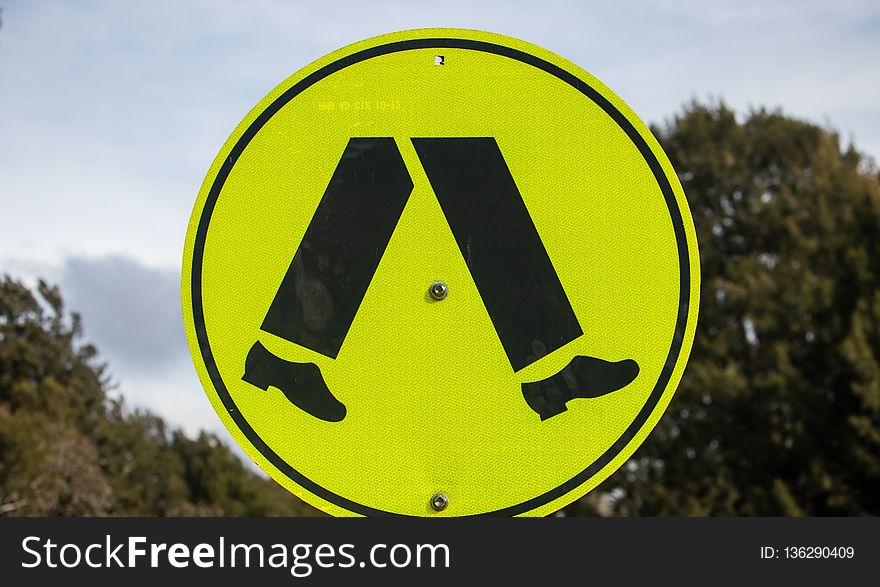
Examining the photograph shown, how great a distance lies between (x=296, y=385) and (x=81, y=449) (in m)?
37.5

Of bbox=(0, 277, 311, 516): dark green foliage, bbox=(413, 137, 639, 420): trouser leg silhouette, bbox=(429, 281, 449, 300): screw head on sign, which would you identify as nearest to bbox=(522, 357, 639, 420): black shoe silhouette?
bbox=(413, 137, 639, 420): trouser leg silhouette

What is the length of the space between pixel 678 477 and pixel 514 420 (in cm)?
2906

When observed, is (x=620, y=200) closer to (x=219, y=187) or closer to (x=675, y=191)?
(x=675, y=191)

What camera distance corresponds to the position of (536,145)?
101 inches

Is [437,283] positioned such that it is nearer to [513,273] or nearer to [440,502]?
[513,273]

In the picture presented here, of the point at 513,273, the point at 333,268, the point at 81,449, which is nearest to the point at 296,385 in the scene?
the point at 333,268

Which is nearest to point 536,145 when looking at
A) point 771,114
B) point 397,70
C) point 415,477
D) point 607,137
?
point 607,137

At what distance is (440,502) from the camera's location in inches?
96.0

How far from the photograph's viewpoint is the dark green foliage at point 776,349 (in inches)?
1112

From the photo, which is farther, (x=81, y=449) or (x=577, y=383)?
(x=81, y=449)

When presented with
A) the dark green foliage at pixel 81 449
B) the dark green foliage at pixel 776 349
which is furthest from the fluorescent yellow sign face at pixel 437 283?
the dark green foliage at pixel 81 449

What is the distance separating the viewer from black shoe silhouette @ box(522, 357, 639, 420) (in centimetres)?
248

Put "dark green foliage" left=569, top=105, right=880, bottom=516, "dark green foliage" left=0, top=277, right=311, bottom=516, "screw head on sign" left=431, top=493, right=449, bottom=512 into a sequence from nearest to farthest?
"screw head on sign" left=431, top=493, right=449, bottom=512, "dark green foliage" left=569, top=105, right=880, bottom=516, "dark green foliage" left=0, top=277, right=311, bottom=516

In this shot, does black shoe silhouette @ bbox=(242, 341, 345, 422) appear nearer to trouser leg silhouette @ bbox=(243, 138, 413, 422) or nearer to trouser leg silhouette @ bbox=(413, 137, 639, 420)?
trouser leg silhouette @ bbox=(243, 138, 413, 422)
